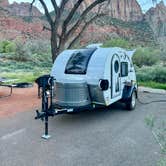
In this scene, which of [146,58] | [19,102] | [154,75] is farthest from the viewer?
[146,58]

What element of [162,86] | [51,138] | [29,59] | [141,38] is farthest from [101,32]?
[51,138]

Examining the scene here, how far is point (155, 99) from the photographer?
1070cm

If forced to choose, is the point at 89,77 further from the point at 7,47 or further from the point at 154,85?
the point at 7,47

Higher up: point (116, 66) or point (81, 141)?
point (116, 66)

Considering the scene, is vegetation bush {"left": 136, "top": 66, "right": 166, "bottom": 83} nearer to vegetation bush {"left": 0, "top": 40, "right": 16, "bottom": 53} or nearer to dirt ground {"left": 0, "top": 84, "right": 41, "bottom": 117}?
dirt ground {"left": 0, "top": 84, "right": 41, "bottom": 117}

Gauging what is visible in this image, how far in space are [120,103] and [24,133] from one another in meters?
4.30

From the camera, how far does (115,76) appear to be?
24.8 ft

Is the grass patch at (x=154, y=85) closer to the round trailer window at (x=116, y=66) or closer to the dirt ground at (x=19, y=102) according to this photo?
the dirt ground at (x=19, y=102)

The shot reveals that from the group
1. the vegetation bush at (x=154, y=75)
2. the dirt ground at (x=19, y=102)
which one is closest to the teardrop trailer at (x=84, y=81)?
the dirt ground at (x=19, y=102)

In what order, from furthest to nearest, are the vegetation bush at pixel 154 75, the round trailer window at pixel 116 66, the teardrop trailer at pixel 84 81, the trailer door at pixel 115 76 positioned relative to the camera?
the vegetation bush at pixel 154 75
the round trailer window at pixel 116 66
the trailer door at pixel 115 76
the teardrop trailer at pixel 84 81

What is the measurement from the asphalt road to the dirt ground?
0.57m

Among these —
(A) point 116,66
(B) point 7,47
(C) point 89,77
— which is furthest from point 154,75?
(B) point 7,47

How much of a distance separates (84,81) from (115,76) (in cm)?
106

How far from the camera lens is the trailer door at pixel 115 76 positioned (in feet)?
24.4
